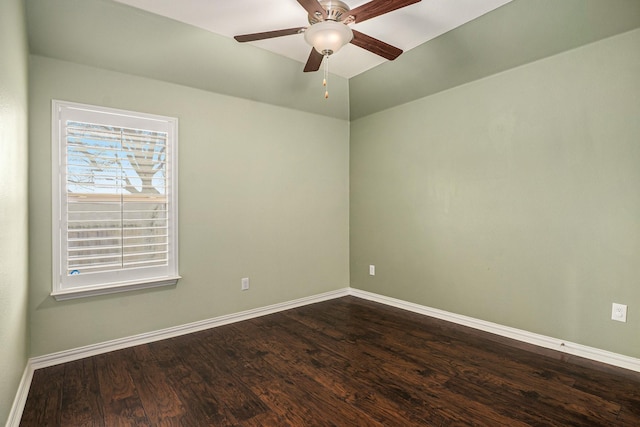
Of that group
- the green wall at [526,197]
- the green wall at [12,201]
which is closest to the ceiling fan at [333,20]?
the green wall at [12,201]

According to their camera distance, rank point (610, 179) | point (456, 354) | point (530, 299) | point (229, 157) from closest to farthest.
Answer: point (610, 179) < point (456, 354) < point (530, 299) < point (229, 157)

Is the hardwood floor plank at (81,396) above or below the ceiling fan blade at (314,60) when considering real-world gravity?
below


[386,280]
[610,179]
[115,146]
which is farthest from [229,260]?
[610,179]

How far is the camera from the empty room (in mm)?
2082

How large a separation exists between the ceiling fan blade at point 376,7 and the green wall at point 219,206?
1.78 meters

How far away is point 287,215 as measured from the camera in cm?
393

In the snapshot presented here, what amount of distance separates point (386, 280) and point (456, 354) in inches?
57.1

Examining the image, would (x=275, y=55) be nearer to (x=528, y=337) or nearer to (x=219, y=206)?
(x=219, y=206)

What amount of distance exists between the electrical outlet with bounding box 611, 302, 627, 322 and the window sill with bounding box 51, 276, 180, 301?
3.49 m

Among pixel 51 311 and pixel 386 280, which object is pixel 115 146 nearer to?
pixel 51 311

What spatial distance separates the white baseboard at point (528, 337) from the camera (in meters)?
2.47

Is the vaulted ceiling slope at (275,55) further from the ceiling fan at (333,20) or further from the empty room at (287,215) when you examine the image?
the ceiling fan at (333,20)

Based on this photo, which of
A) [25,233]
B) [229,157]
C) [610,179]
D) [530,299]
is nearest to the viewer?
[25,233]

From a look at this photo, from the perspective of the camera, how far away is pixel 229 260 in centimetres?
347
